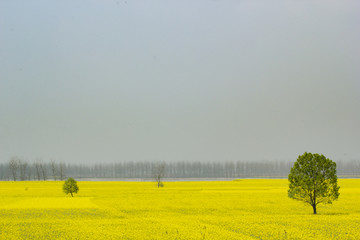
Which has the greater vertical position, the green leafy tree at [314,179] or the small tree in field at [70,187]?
the green leafy tree at [314,179]

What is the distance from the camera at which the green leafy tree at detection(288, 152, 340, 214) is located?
38719mm

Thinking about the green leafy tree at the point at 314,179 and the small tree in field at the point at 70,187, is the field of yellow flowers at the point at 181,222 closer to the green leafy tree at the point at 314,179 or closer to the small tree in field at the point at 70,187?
the green leafy tree at the point at 314,179

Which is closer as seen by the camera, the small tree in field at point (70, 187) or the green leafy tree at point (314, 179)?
the green leafy tree at point (314, 179)

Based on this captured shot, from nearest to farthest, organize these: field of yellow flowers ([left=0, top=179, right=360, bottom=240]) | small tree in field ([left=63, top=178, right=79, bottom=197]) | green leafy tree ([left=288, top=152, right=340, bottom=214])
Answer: field of yellow flowers ([left=0, top=179, right=360, bottom=240]) < green leafy tree ([left=288, top=152, right=340, bottom=214]) < small tree in field ([left=63, top=178, right=79, bottom=197])

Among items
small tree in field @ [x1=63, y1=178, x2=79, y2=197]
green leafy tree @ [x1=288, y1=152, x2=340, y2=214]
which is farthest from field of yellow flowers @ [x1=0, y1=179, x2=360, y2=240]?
small tree in field @ [x1=63, y1=178, x2=79, y2=197]

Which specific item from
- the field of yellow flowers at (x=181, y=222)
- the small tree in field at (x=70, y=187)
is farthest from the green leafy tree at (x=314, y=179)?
the small tree in field at (x=70, y=187)

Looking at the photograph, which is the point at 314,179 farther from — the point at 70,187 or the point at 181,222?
the point at 70,187

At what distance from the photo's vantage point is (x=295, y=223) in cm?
3234

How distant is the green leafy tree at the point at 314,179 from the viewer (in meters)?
38.7

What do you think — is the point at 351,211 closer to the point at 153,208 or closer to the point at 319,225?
the point at 319,225

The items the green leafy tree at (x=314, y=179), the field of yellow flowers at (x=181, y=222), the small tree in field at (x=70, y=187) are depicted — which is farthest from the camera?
the small tree in field at (x=70, y=187)

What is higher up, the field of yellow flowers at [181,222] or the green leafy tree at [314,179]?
the green leafy tree at [314,179]

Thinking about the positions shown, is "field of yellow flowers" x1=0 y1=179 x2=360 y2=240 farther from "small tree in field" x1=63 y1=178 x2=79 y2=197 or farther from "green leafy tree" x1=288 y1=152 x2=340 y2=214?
"small tree in field" x1=63 y1=178 x2=79 y2=197

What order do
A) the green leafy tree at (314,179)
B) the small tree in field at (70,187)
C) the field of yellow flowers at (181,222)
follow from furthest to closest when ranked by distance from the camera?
the small tree in field at (70,187) → the green leafy tree at (314,179) → the field of yellow flowers at (181,222)
